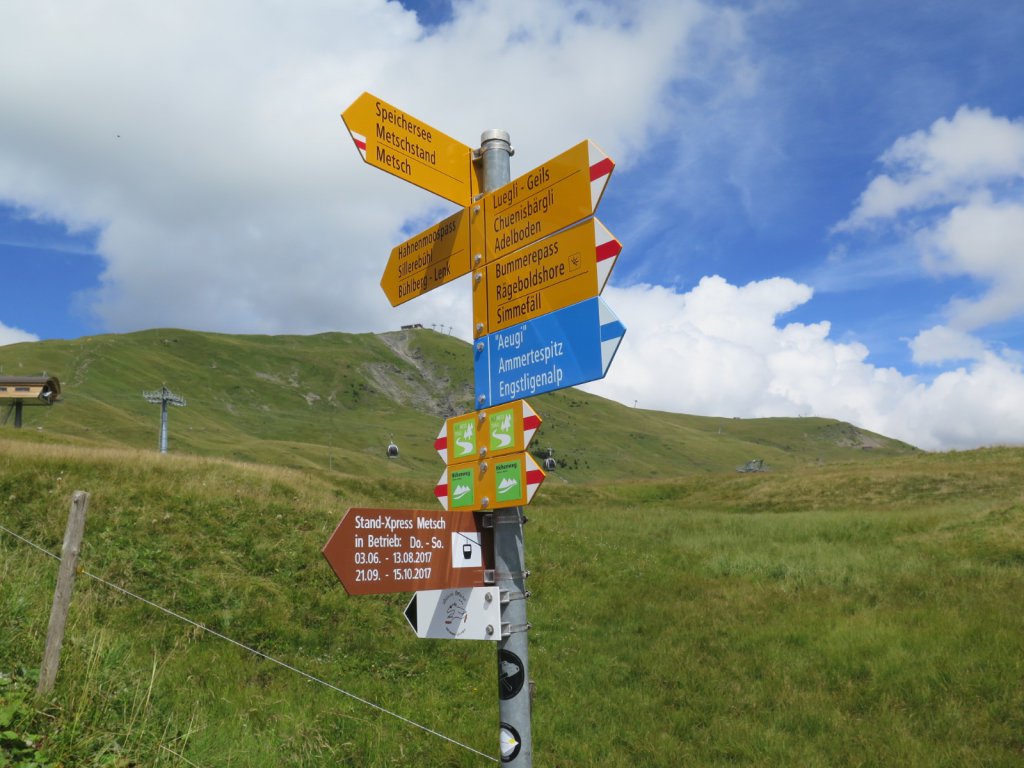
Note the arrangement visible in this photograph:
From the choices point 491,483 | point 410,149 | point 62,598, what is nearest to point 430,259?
point 410,149

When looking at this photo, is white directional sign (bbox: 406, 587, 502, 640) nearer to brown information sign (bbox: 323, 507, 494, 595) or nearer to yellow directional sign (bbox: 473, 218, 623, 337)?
brown information sign (bbox: 323, 507, 494, 595)

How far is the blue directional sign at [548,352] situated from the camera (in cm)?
379

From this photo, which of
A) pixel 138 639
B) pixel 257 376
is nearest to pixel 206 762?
pixel 138 639

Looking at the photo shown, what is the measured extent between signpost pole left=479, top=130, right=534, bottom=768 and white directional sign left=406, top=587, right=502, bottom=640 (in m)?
0.09

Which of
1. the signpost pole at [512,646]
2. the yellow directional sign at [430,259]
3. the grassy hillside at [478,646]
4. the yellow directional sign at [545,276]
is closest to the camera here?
the signpost pole at [512,646]

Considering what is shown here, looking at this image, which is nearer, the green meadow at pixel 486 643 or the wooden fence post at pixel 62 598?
the wooden fence post at pixel 62 598

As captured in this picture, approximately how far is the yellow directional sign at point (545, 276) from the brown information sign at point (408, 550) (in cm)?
135

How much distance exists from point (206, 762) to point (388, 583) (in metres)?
2.91

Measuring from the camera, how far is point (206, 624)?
10109mm

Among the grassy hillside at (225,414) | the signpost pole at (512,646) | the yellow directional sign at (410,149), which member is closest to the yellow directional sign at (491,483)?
Answer: the signpost pole at (512,646)

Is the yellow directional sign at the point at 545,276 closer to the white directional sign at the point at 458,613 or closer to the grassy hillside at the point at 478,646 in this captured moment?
the white directional sign at the point at 458,613

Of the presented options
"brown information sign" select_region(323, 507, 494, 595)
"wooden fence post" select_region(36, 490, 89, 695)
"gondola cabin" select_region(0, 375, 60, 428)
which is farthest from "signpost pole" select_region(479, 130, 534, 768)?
"gondola cabin" select_region(0, 375, 60, 428)

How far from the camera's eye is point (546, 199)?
4324mm

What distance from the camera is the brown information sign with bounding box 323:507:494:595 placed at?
149 inches
